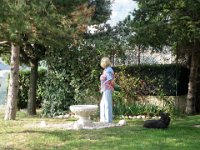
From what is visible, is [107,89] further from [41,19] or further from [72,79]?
[72,79]

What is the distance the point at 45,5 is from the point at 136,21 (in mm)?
5169

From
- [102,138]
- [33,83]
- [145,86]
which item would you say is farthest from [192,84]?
[102,138]

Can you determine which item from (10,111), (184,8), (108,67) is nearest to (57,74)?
(10,111)

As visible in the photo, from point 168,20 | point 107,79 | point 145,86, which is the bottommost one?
point 107,79

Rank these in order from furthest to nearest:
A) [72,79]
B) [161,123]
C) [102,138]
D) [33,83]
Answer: [33,83] < [72,79] < [161,123] < [102,138]

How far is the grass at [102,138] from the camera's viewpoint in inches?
364

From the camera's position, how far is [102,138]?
33.2ft

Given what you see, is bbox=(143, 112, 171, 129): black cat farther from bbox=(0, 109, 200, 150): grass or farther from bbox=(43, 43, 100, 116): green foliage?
bbox=(43, 43, 100, 116): green foliage

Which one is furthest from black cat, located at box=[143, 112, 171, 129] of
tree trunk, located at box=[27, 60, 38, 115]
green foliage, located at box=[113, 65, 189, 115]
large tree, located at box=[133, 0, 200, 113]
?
tree trunk, located at box=[27, 60, 38, 115]

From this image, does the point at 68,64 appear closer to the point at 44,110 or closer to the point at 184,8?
the point at 44,110

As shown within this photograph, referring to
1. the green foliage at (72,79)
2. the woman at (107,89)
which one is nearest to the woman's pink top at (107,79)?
the woman at (107,89)

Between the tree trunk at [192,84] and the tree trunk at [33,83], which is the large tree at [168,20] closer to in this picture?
the tree trunk at [192,84]

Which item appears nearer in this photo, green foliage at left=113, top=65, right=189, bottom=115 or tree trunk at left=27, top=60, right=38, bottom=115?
green foliage at left=113, top=65, right=189, bottom=115

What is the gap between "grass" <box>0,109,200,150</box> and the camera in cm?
926
